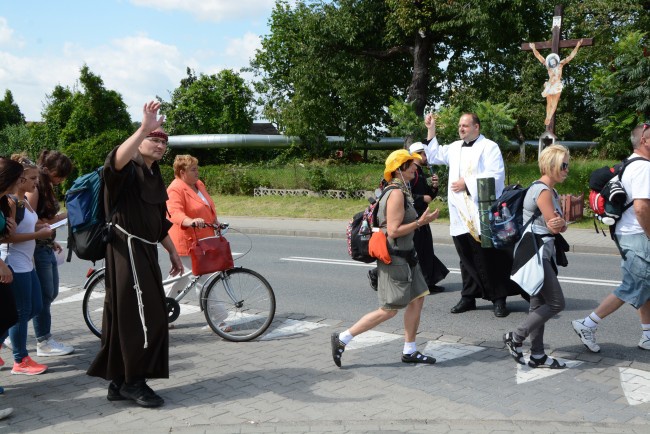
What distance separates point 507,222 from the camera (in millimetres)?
5719

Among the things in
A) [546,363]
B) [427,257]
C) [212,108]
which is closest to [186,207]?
[427,257]

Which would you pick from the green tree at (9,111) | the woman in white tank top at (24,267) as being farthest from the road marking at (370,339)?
the green tree at (9,111)

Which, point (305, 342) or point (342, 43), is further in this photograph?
point (342, 43)

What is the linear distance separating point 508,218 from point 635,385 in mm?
1555

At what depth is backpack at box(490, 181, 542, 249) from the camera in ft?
18.6

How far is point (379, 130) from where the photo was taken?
32.6 metres

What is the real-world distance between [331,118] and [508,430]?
27538 millimetres

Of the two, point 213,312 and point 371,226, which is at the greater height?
point 371,226

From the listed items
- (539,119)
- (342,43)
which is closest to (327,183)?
(342,43)

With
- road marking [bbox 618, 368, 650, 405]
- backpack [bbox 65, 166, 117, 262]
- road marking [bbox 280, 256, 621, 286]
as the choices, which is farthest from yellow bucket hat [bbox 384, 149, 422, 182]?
road marking [bbox 280, 256, 621, 286]

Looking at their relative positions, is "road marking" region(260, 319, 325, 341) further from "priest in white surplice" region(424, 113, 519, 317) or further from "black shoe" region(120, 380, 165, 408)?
"black shoe" region(120, 380, 165, 408)

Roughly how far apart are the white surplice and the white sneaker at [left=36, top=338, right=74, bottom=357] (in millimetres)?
3927

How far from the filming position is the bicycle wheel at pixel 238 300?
6.56 meters

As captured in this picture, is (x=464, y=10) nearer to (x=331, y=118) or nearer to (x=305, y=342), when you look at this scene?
(x=331, y=118)
